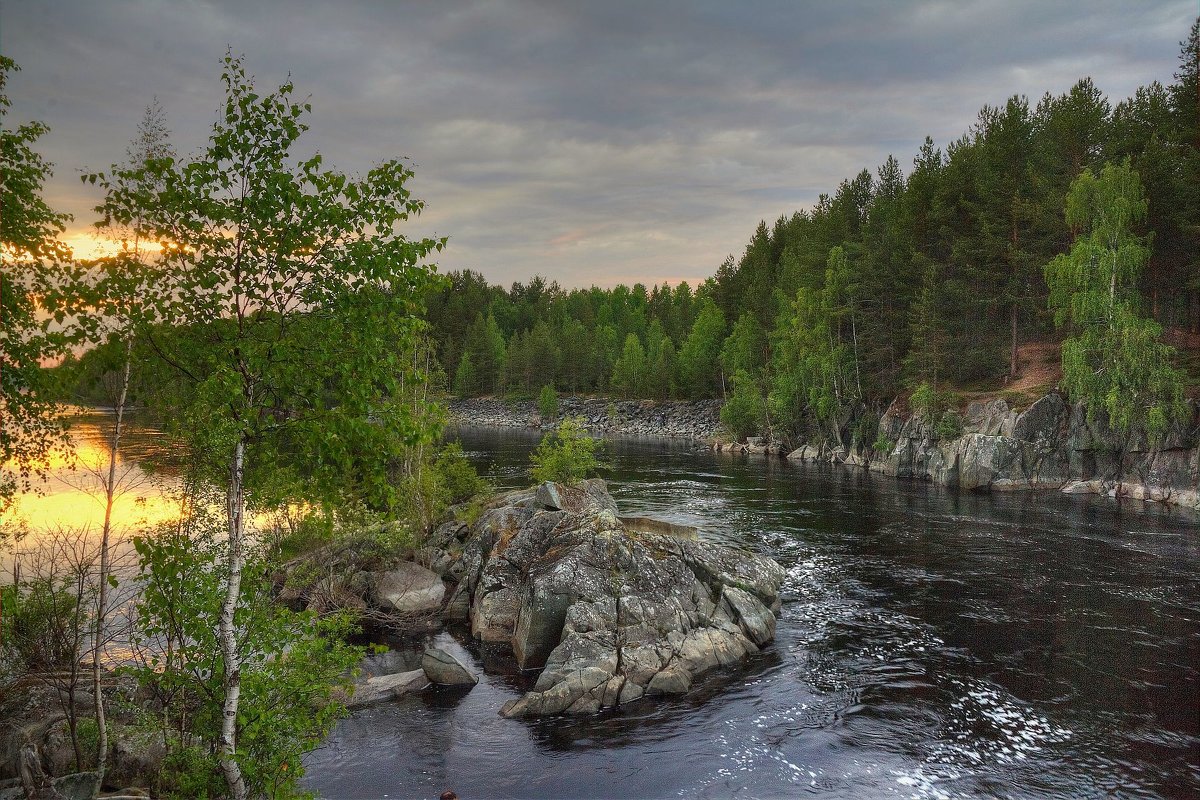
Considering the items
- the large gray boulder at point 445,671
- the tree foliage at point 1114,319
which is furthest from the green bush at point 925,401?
the large gray boulder at point 445,671

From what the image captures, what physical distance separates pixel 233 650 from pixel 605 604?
1286 cm

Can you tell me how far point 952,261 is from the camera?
6869 centimetres

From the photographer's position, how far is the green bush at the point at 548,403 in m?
132

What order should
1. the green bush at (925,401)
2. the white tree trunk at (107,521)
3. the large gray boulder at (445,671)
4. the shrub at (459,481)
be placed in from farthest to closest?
the green bush at (925,401), the shrub at (459,481), the large gray boulder at (445,671), the white tree trunk at (107,521)

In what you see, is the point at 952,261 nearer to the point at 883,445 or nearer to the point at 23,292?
the point at 883,445

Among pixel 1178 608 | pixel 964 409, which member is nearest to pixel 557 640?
pixel 1178 608

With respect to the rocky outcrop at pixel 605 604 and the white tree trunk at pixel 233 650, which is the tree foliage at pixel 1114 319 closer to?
the rocky outcrop at pixel 605 604

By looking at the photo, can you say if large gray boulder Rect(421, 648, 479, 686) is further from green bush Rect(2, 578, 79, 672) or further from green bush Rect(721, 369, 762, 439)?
green bush Rect(721, 369, 762, 439)

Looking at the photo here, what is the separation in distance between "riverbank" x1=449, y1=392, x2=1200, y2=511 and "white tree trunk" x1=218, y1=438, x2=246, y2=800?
23363mm

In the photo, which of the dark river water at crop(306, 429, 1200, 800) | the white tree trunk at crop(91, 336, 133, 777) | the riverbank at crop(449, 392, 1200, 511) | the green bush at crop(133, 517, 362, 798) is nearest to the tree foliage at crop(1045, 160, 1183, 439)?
the riverbank at crop(449, 392, 1200, 511)

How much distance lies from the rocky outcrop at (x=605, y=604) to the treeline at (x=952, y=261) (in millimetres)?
15773

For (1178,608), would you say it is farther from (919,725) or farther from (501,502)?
(501,502)

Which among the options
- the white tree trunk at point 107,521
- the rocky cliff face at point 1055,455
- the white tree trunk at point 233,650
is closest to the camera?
the white tree trunk at point 233,650

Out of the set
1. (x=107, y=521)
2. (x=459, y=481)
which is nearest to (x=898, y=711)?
(x=107, y=521)
